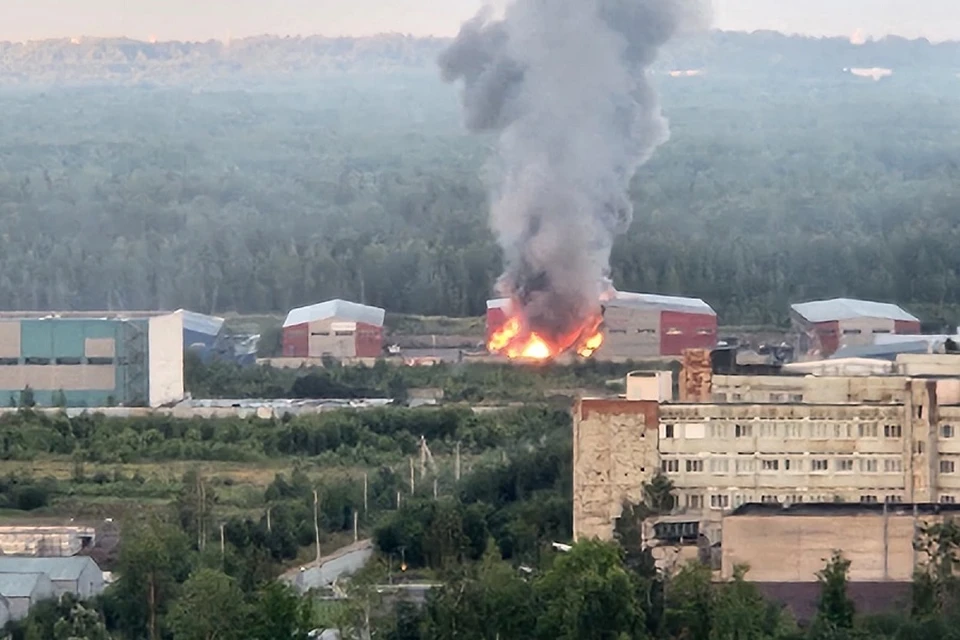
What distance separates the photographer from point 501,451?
126ft

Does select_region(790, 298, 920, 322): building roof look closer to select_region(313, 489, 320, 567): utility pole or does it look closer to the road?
select_region(313, 489, 320, 567): utility pole

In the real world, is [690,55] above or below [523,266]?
above

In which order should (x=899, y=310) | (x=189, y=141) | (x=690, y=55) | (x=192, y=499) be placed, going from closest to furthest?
1. (x=192, y=499)
2. (x=899, y=310)
3. (x=189, y=141)
4. (x=690, y=55)

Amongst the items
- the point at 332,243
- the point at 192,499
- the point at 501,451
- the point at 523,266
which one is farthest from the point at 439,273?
the point at 192,499

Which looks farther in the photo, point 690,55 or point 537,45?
point 690,55

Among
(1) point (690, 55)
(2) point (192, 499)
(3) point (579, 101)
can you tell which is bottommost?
(2) point (192, 499)

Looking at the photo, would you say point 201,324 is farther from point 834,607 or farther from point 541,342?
point 834,607

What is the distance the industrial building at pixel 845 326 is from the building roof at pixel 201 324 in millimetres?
9314

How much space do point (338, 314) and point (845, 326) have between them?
788 centimetres

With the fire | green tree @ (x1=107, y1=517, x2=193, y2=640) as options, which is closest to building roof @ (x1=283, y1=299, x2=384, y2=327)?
the fire

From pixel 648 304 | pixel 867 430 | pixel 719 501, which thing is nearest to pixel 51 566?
pixel 719 501

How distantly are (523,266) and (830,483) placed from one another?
17030 millimetres

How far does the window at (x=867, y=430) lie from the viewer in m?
30.4

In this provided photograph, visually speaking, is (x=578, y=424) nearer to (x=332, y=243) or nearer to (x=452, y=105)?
(x=332, y=243)
